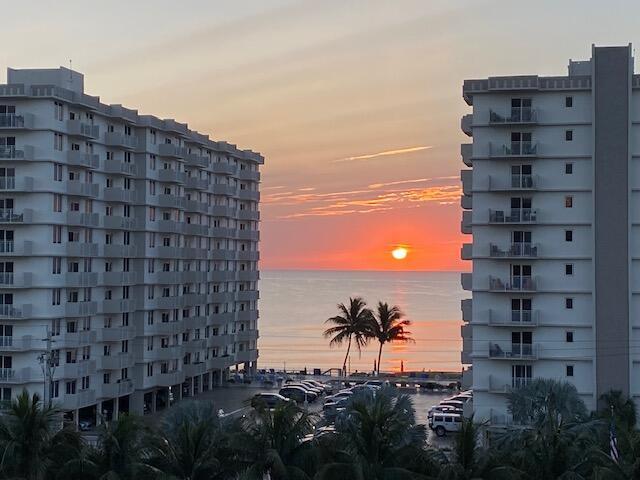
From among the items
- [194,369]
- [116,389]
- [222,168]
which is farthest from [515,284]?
[222,168]

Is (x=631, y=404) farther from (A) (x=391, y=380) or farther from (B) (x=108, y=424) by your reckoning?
(A) (x=391, y=380)

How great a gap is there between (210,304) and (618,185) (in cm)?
3685

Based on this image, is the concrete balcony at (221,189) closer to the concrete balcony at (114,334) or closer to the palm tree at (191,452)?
the concrete balcony at (114,334)

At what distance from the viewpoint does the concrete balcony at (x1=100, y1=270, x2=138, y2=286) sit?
60.2 metres

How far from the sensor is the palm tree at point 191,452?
28.2 metres

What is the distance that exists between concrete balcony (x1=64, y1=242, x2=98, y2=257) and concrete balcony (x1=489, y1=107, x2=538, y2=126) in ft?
79.3

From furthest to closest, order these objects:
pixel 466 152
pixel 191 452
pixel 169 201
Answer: pixel 169 201 < pixel 466 152 < pixel 191 452

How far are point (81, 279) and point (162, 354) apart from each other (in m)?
11.0

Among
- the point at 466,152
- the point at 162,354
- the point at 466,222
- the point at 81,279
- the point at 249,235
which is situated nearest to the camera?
the point at 466,152

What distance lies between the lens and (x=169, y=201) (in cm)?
6781

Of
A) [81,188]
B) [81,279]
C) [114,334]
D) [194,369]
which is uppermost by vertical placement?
[81,188]

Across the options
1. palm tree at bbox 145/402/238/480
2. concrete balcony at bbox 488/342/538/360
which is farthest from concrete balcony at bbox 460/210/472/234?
palm tree at bbox 145/402/238/480

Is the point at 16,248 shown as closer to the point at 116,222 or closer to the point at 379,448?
the point at 116,222

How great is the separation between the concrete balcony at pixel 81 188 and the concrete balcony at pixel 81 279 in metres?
4.57
